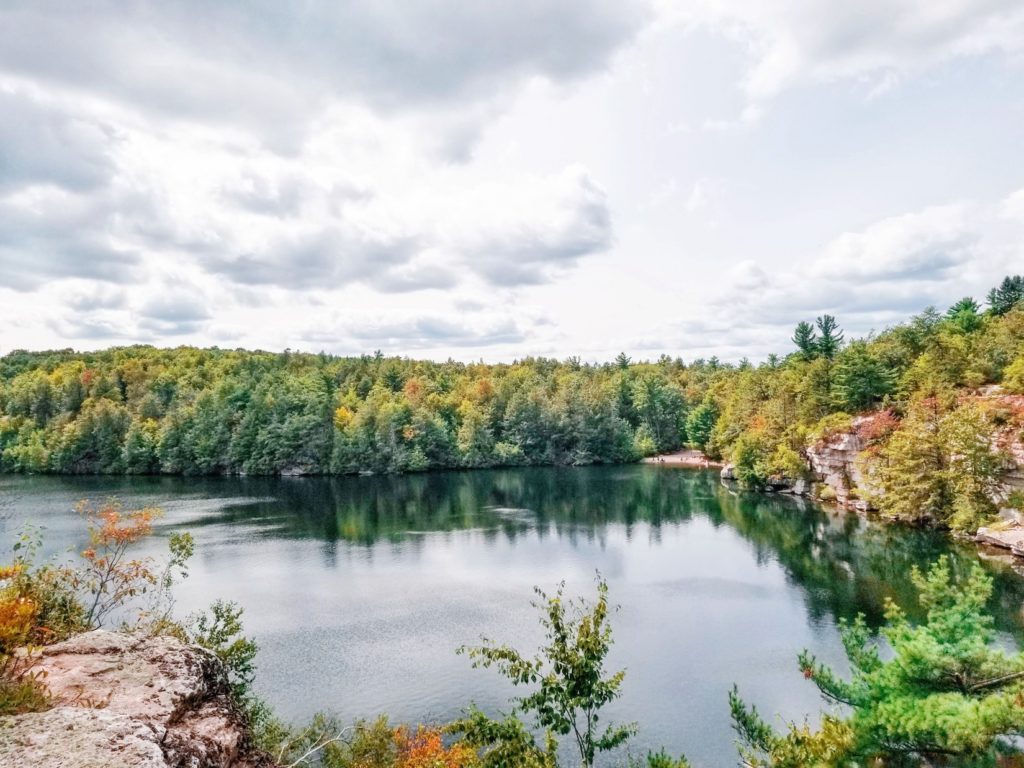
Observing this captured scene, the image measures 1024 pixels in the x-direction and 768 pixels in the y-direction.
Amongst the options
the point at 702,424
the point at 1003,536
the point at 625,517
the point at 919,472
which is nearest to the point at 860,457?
the point at 919,472

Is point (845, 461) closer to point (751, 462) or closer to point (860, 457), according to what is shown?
point (860, 457)

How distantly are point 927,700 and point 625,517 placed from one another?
42560 millimetres

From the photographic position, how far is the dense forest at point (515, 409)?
4744cm

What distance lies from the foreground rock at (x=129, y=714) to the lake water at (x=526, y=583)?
14730mm

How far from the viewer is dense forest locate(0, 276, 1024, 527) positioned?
47.4 metres

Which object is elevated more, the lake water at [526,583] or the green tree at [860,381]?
the green tree at [860,381]

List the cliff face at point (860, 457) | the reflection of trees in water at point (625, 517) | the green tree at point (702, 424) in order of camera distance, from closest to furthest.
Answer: the reflection of trees in water at point (625, 517), the cliff face at point (860, 457), the green tree at point (702, 424)

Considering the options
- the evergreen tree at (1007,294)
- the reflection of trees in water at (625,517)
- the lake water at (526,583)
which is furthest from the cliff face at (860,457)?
the evergreen tree at (1007,294)

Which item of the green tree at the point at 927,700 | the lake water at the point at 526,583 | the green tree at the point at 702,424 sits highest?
the green tree at the point at 702,424

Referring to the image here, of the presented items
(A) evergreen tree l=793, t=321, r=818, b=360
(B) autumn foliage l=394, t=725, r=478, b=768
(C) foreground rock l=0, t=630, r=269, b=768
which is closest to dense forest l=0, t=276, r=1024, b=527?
(A) evergreen tree l=793, t=321, r=818, b=360

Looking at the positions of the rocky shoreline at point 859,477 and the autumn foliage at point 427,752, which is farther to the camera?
the rocky shoreline at point 859,477

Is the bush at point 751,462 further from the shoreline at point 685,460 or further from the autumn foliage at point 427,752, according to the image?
the autumn foliage at point 427,752

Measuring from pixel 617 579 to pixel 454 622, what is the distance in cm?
1078

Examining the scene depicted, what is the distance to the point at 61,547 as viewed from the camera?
129 feet
